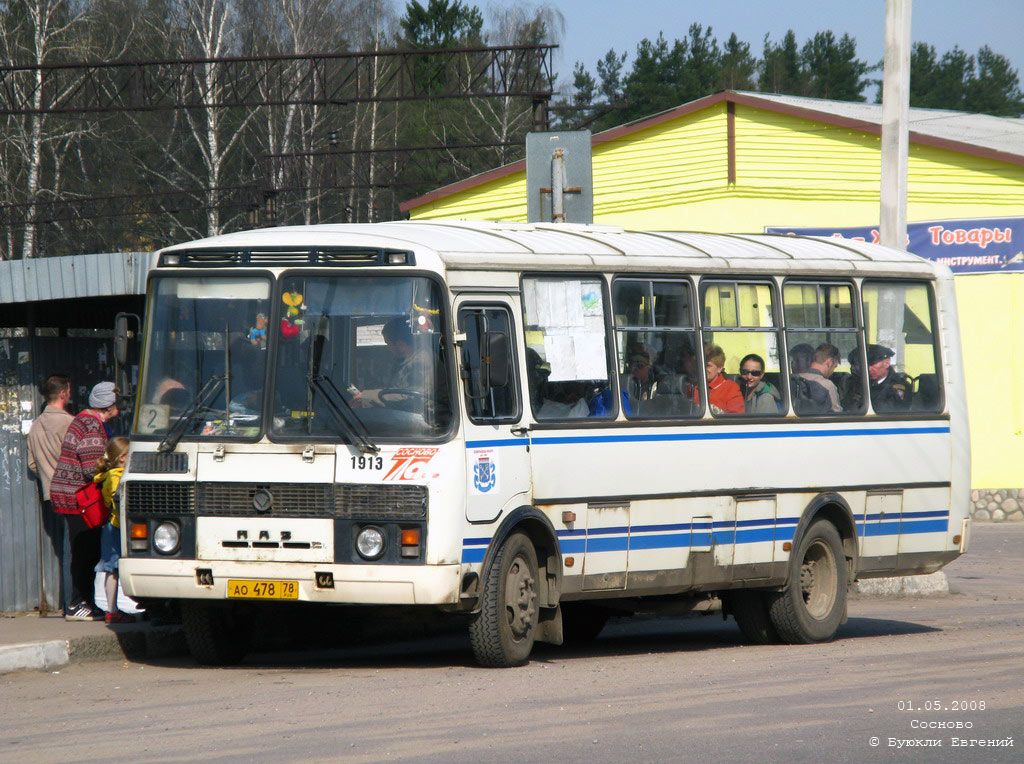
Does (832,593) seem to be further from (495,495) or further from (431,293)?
(431,293)

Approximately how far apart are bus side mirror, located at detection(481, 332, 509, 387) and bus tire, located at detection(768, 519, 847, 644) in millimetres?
3421

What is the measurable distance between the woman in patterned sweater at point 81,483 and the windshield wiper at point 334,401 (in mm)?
2255

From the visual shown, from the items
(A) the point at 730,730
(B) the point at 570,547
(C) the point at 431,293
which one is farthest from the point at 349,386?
(A) the point at 730,730

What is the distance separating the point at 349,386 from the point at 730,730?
322 cm

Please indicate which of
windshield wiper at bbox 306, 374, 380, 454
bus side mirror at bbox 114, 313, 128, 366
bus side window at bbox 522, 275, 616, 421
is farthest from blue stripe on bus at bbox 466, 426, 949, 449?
bus side mirror at bbox 114, 313, 128, 366

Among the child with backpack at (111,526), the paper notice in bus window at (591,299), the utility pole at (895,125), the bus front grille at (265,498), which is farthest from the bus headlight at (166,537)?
the utility pole at (895,125)

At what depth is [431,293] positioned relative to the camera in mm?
9891

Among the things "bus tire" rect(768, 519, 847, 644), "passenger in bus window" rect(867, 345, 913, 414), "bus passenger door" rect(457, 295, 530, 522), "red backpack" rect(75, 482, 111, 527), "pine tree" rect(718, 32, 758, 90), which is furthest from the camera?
"pine tree" rect(718, 32, 758, 90)

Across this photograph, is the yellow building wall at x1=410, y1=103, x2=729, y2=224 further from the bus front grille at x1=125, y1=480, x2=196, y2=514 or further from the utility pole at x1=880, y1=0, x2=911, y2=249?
the bus front grille at x1=125, y1=480, x2=196, y2=514

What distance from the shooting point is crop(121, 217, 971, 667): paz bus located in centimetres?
970

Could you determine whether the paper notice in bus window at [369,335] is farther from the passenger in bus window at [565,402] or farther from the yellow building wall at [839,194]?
the yellow building wall at [839,194]

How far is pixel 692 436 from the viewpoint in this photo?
1151 centimetres

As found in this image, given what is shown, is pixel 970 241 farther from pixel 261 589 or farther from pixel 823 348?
pixel 261 589

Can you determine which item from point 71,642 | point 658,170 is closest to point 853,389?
point 71,642
